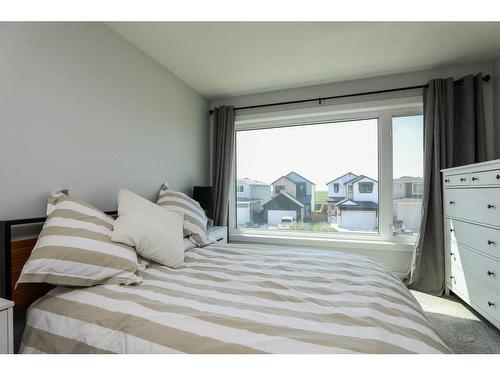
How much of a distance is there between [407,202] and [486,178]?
3.55 ft

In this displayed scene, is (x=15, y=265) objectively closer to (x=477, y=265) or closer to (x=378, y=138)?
(x=477, y=265)

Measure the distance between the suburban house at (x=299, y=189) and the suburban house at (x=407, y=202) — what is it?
970 millimetres

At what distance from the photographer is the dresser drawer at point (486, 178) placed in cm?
175

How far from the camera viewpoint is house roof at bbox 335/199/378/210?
3.06 meters

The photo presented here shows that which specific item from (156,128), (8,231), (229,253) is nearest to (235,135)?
(156,128)

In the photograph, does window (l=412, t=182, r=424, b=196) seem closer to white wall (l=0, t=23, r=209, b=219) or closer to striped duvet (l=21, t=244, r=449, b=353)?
striped duvet (l=21, t=244, r=449, b=353)

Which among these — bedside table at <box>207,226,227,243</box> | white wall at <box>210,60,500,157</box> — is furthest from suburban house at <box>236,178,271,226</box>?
white wall at <box>210,60,500,157</box>

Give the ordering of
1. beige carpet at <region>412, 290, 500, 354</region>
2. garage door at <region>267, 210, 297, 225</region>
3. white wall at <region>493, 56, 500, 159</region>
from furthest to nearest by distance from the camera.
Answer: garage door at <region>267, 210, 297, 225</region>
white wall at <region>493, 56, 500, 159</region>
beige carpet at <region>412, 290, 500, 354</region>

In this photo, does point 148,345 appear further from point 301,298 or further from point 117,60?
point 117,60

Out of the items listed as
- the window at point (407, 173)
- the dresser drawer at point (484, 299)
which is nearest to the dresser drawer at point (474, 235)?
the dresser drawer at point (484, 299)

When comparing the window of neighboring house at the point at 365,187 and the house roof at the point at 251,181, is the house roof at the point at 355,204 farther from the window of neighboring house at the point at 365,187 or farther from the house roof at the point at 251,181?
the house roof at the point at 251,181

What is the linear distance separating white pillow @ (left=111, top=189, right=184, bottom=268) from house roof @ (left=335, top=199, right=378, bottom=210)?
2182mm

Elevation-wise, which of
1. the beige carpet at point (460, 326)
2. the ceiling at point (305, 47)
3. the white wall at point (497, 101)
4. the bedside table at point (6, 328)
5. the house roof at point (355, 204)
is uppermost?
the ceiling at point (305, 47)

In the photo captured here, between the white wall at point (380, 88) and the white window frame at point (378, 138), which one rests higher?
the white wall at point (380, 88)
